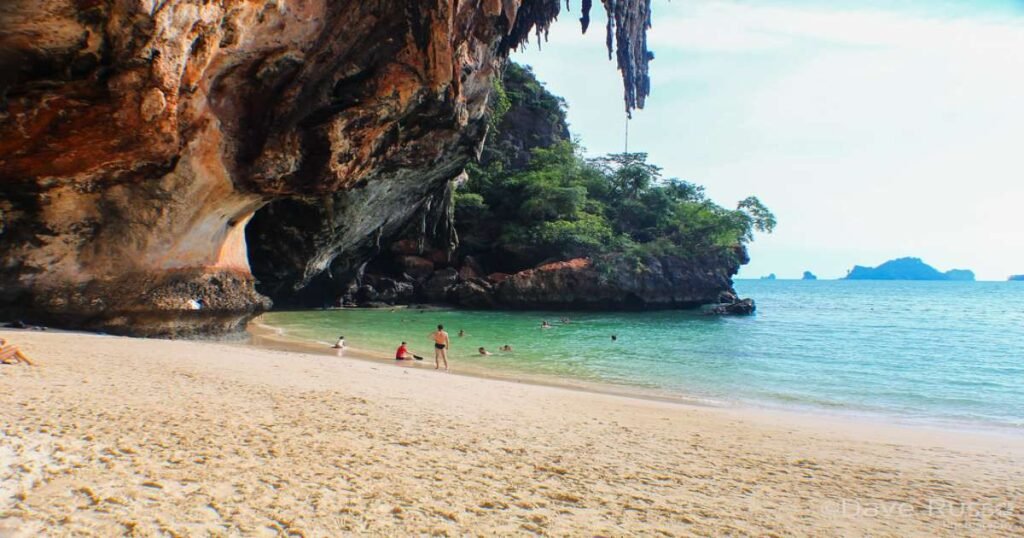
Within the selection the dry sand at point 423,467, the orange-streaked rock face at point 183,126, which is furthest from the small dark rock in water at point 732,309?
the dry sand at point 423,467

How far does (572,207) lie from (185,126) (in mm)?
26893

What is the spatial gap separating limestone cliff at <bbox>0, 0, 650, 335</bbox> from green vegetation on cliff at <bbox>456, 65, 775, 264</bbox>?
19.3m

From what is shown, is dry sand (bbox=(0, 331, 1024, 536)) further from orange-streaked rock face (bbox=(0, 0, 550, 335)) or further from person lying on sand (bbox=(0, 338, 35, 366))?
orange-streaked rock face (bbox=(0, 0, 550, 335))

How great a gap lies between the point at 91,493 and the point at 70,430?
1.36 meters

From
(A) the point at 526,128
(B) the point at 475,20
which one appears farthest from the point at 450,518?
(A) the point at 526,128

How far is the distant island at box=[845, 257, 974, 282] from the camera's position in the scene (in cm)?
16862

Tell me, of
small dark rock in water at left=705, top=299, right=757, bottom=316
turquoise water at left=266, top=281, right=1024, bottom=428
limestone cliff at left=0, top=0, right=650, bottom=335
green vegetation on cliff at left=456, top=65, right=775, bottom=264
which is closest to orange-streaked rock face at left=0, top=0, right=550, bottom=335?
limestone cliff at left=0, top=0, right=650, bottom=335

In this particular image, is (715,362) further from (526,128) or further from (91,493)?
(526,128)

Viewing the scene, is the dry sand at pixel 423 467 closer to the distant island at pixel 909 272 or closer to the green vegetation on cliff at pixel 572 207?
the green vegetation on cliff at pixel 572 207

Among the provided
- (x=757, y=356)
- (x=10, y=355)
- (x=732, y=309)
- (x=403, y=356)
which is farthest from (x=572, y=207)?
(x=10, y=355)

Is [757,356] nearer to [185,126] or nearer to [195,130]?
[195,130]

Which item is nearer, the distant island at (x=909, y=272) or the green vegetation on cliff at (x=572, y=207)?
the green vegetation on cliff at (x=572, y=207)

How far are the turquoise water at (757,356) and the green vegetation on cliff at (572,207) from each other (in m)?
6.29

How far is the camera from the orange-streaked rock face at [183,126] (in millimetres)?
8125
